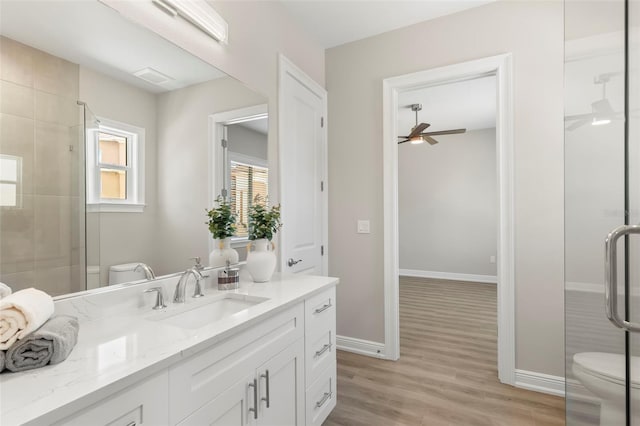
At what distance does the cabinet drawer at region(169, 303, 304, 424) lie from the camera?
0.90 m

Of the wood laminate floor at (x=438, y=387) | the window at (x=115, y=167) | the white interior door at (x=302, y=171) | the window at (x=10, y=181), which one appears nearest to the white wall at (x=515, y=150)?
the white interior door at (x=302, y=171)

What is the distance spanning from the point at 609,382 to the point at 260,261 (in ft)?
4.94

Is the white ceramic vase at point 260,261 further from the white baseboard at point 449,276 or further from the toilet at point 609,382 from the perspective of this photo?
the white baseboard at point 449,276

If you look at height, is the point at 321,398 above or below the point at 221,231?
below

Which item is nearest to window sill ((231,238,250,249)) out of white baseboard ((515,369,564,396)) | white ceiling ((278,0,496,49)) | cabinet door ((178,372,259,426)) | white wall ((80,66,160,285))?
white wall ((80,66,160,285))

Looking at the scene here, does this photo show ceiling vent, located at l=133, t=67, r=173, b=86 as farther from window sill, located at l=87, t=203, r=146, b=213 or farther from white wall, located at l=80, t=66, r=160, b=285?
window sill, located at l=87, t=203, r=146, b=213

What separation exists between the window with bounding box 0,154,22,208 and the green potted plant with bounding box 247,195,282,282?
1022mm

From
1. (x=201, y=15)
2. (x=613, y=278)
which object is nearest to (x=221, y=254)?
(x=201, y=15)

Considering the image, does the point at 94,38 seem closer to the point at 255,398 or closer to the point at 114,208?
the point at 114,208

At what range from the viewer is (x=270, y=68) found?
7.27 feet

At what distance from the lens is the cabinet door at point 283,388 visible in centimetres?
124

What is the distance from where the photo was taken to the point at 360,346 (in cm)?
278

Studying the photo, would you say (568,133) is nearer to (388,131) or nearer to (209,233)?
(388,131)

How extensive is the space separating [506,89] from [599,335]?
1.84 m
